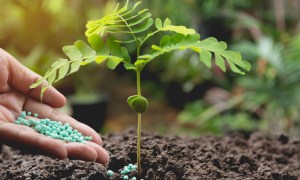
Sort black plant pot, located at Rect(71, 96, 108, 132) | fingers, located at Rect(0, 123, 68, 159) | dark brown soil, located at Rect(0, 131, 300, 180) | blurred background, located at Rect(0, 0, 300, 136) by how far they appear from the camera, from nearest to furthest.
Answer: fingers, located at Rect(0, 123, 68, 159) < dark brown soil, located at Rect(0, 131, 300, 180) < blurred background, located at Rect(0, 0, 300, 136) < black plant pot, located at Rect(71, 96, 108, 132)

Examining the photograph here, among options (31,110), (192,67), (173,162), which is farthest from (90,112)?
(173,162)

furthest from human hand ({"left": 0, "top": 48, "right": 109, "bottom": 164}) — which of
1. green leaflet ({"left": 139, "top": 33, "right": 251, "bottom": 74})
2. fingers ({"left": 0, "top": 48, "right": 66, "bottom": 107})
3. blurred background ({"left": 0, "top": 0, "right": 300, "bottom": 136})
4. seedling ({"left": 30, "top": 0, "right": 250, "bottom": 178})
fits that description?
blurred background ({"left": 0, "top": 0, "right": 300, "bottom": 136})

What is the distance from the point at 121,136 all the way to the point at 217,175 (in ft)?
1.72

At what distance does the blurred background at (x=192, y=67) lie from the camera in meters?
3.45

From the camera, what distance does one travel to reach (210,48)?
4.06 feet

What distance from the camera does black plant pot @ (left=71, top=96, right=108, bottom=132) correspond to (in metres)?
3.59

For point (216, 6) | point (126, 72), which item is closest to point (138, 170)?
point (216, 6)

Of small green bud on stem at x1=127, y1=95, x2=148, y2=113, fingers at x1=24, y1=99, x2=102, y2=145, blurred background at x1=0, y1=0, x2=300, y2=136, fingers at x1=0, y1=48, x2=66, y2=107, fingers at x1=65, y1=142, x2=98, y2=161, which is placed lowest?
fingers at x1=65, y1=142, x2=98, y2=161

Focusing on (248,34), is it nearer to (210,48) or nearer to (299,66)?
(299,66)

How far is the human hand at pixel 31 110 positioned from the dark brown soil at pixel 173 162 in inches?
3.6

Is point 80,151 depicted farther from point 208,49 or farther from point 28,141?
point 208,49

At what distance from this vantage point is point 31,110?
1.50 m

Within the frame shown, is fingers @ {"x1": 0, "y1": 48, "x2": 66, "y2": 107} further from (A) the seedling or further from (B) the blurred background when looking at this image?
(B) the blurred background

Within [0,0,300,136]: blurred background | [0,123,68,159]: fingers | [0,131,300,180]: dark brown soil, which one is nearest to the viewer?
[0,123,68,159]: fingers
